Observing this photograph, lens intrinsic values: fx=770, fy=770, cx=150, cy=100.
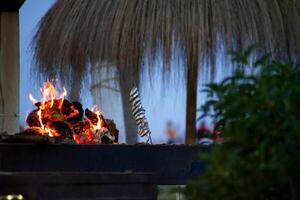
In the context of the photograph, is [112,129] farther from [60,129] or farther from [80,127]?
[60,129]

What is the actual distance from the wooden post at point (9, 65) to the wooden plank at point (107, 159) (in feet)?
6.50

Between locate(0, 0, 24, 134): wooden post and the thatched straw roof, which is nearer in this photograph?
the thatched straw roof

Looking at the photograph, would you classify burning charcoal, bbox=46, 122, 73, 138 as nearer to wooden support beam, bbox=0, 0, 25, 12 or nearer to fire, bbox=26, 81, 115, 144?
fire, bbox=26, 81, 115, 144

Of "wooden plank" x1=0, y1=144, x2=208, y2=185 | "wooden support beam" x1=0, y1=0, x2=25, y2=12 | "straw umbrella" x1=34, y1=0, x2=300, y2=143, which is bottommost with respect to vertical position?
"wooden plank" x1=0, y1=144, x2=208, y2=185

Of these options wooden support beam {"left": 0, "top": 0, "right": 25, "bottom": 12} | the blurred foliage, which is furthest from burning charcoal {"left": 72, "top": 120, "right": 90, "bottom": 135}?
the blurred foliage

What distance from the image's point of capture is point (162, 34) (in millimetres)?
4082

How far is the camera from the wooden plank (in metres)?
3.44

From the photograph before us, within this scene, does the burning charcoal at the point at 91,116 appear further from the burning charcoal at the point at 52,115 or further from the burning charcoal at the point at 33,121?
the burning charcoal at the point at 33,121

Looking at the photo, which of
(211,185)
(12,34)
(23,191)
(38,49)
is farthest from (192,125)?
(211,185)

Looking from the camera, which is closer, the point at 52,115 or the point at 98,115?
the point at 52,115

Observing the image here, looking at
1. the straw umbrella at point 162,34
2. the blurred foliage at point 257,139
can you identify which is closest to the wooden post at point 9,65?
the straw umbrella at point 162,34

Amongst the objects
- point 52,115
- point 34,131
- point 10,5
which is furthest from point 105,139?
point 10,5

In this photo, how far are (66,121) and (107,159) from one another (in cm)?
61

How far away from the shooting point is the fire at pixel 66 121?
161 inches
